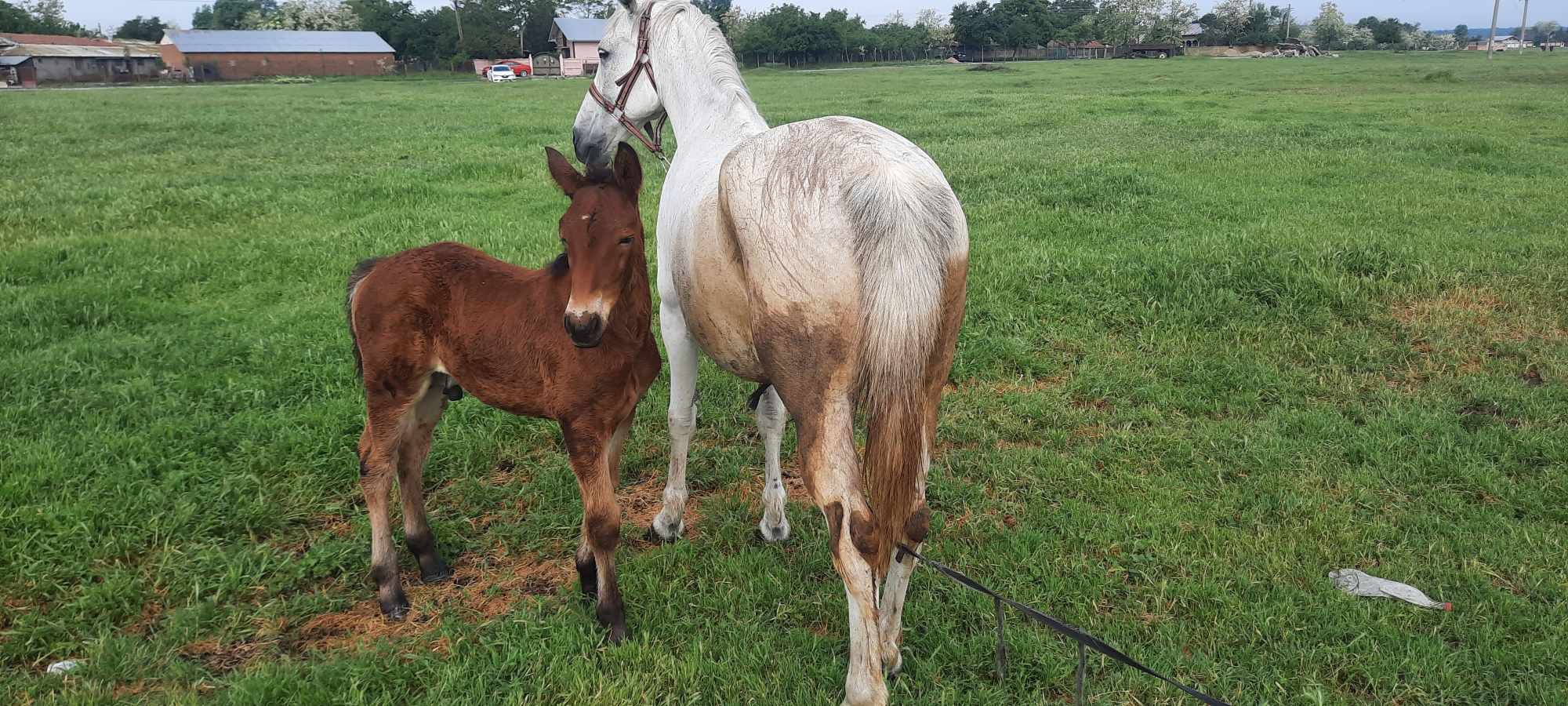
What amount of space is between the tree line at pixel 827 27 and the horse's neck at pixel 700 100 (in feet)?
211

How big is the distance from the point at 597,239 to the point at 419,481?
5.09 feet

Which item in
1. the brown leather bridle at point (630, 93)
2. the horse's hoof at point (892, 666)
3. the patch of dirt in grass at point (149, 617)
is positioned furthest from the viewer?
the brown leather bridle at point (630, 93)

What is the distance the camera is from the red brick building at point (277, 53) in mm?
63688

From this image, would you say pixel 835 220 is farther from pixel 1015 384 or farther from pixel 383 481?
pixel 1015 384

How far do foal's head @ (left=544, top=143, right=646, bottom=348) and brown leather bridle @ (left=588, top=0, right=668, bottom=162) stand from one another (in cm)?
133

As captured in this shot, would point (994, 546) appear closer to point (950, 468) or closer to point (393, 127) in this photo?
point (950, 468)

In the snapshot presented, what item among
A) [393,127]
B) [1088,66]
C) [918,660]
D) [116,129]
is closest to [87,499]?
[918,660]

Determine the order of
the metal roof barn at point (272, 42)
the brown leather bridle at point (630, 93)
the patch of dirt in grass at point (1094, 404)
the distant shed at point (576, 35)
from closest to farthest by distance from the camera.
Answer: the brown leather bridle at point (630, 93), the patch of dirt in grass at point (1094, 404), the metal roof barn at point (272, 42), the distant shed at point (576, 35)

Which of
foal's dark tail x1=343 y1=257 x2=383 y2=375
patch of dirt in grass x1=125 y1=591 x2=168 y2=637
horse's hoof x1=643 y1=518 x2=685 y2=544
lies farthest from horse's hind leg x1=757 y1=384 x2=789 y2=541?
patch of dirt in grass x1=125 y1=591 x2=168 y2=637

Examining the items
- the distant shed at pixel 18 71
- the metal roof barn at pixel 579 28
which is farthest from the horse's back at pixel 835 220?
the metal roof barn at pixel 579 28

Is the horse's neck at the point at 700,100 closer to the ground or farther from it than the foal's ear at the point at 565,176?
farther from it

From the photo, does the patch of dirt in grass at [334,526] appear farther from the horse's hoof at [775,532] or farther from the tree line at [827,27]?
the tree line at [827,27]

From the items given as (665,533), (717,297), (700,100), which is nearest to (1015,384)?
(665,533)

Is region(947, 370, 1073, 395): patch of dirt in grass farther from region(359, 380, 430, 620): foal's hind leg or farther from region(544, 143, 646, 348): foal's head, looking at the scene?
region(359, 380, 430, 620): foal's hind leg
